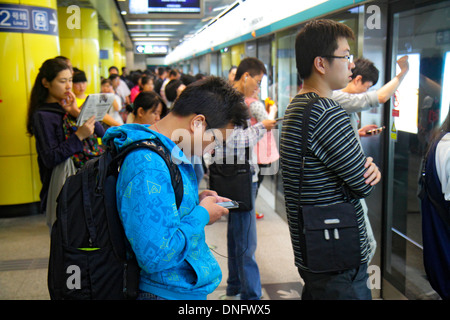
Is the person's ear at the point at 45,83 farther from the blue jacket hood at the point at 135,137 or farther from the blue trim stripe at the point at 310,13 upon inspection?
the blue trim stripe at the point at 310,13

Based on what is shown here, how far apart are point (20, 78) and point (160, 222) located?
456 cm

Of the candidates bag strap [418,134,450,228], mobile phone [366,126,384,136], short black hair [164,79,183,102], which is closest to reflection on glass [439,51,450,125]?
mobile phone [366,126,384,136]

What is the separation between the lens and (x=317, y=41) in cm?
182

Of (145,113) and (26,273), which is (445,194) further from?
(26,273)

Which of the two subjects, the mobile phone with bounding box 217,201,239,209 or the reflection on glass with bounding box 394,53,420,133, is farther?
the reflection on glass with bounding box 394,53,420,133

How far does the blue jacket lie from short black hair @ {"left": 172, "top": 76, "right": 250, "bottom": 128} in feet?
0.49

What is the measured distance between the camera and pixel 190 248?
1.35 m

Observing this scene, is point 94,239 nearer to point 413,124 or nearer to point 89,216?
point 89,216

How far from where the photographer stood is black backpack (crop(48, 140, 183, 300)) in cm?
131

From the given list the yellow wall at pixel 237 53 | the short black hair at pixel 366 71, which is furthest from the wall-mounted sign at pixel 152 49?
the short black hair at pixel 366 71

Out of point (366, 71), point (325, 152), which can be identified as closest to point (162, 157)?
point (325, 152)

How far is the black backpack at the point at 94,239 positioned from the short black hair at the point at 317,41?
82cm

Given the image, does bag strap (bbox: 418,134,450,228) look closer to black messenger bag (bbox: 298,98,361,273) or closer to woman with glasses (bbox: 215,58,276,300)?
black messenger bag (bbox: 298,98,361,273)

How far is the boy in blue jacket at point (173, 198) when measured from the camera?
1249 mm
